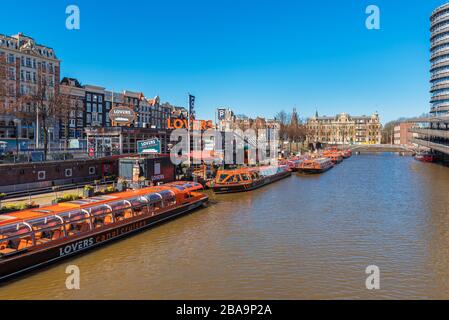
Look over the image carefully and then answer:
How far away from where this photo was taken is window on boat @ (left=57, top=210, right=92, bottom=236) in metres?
20.2

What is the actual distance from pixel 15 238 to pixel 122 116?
30.1 metres

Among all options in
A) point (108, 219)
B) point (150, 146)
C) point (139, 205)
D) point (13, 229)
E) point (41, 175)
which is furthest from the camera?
point (150, 146)

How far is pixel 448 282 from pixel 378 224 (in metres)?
10.7

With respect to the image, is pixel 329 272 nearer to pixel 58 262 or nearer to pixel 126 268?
pixel 126 268

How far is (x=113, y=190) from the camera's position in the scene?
111 feet

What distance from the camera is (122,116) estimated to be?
4556 centimetres

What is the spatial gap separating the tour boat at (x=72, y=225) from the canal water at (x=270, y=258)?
731mm

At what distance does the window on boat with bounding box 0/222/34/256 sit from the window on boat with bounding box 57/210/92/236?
7.16ft

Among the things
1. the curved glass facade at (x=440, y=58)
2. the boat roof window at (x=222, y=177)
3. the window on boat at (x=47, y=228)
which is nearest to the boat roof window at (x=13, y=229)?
the window on boat at (x=47, y=228)

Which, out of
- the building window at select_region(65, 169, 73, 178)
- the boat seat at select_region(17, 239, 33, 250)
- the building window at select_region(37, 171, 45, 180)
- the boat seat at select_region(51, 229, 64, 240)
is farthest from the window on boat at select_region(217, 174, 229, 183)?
the boat seat at select_region(17, 239, 33, 250)

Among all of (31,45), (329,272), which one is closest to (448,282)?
(329,272)

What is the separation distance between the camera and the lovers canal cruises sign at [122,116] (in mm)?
44906

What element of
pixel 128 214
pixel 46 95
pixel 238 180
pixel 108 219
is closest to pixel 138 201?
pixel 128 214

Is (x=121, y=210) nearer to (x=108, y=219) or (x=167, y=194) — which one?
(x=108, y=219)
